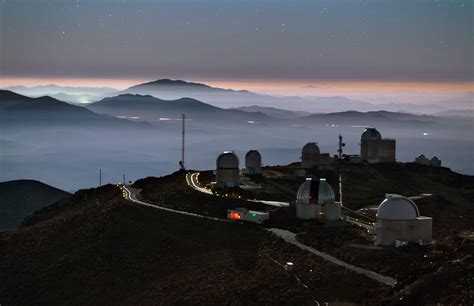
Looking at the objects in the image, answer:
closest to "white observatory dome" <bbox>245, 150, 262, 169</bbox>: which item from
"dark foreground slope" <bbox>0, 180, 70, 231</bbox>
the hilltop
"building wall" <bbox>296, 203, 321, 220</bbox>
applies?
the hilltop

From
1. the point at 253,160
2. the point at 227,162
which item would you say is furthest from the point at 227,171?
the point at 253,160

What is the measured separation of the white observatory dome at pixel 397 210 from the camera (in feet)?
155

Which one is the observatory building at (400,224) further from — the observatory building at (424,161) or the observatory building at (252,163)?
the observatory building at (424,161)

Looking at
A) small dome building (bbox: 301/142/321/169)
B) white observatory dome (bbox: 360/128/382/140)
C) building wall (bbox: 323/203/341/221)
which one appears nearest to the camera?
building wall (bbox: 323/203/341/221)

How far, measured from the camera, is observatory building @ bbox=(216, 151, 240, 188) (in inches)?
2707

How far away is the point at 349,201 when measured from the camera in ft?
234

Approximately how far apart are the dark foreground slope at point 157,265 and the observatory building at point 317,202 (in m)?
4.53

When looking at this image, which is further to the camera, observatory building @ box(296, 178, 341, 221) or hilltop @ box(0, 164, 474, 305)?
observatory building @ box(296, 178, 341, 221)

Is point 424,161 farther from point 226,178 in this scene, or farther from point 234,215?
point 234,215

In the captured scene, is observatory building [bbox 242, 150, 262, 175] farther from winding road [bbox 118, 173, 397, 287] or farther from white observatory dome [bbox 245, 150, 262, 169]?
winding road [bbox 118, 173, 397, 287]

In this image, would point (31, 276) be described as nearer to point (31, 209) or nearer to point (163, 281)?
point (163, 281)

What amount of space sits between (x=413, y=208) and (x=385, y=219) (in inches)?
86.0

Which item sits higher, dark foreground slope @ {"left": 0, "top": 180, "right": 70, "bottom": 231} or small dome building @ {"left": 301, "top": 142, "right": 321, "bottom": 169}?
small dome building @ {"left": 301, "top": 142, "right": 321, "bottom": 169}

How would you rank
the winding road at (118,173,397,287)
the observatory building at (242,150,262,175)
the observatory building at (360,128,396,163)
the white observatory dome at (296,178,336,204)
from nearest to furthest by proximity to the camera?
the winding road at (118,173,397,287) < the white observatory dome at (296,178,336,204) < the observatory building at (242,150,262,175) < the observatory building at (360,128,396,163)
